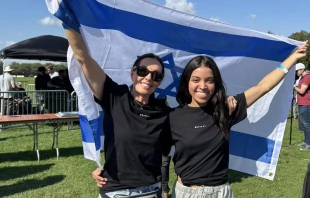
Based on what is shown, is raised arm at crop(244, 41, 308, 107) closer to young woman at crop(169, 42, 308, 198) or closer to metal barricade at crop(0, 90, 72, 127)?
young woman at crop(169, 42, 308, 198)

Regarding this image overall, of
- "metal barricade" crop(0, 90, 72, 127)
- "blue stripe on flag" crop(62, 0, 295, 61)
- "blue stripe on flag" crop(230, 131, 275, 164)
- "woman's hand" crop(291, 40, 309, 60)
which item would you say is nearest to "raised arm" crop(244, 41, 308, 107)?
"woman's hand" crop(291, 40, 309, 60)

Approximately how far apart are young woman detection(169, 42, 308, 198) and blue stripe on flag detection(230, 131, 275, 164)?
40.8 inches

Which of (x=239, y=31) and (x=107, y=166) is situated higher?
(x=239, y=31)

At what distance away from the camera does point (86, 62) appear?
2.13 metres

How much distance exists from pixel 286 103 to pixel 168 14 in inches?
56.4

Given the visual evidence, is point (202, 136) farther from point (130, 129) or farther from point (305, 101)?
point (305, 101)

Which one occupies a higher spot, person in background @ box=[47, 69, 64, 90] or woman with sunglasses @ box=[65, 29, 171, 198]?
woman with sunglasses @ box=[65, 29, 171, 198]

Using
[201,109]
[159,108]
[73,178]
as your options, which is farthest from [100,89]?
[73,178]

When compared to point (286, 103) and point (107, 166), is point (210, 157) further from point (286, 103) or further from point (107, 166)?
point (286, 103)

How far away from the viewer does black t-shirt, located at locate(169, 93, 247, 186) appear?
92.7 inches

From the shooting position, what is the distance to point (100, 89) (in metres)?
2.25

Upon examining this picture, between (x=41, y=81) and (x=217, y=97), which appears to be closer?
(x=217, y=97)

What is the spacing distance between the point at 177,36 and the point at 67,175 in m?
4.14

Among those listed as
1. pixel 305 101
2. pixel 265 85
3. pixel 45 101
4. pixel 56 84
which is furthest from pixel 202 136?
pixel 56 84
